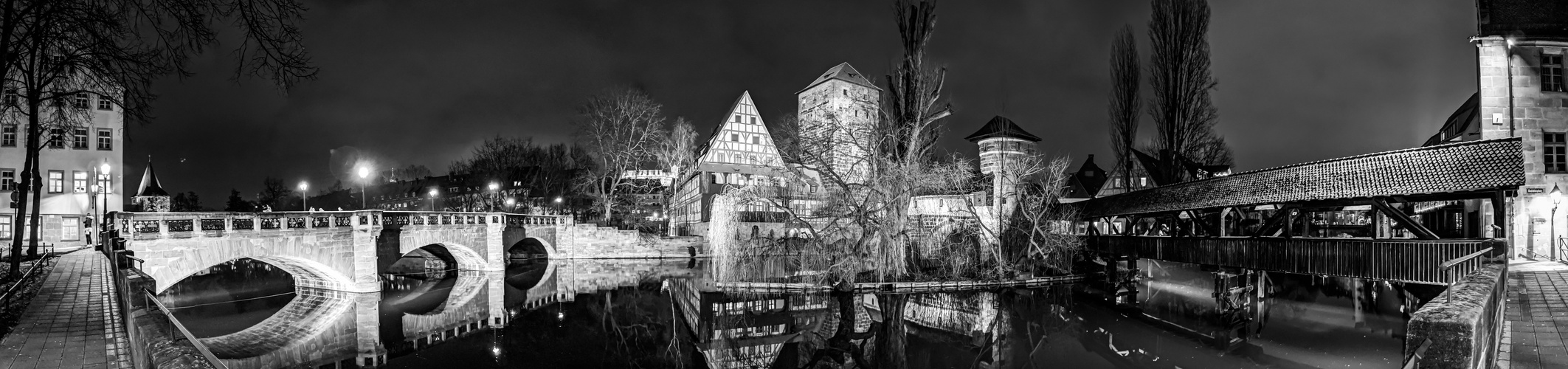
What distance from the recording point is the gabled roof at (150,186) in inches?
1629

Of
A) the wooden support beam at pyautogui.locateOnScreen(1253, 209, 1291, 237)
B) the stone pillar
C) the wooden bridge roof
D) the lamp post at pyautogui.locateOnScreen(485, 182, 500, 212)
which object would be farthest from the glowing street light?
the lamp post at pyautogui.locateOnScreen(485, 182, 500, 212)

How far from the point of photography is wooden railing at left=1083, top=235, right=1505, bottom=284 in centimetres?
1270

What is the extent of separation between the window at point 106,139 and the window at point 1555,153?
47536 mm

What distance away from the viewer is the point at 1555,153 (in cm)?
1750

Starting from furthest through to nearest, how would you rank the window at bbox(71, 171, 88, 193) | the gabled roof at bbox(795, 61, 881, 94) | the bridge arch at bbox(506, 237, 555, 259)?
the gabled roof at bbox(795, 61, 881, 94) → the bridge arch at bbox(506, 237, 555, 259) → the window at bbox(71, 171, 88, 193)

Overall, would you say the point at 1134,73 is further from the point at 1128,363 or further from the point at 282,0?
the point at 282,0

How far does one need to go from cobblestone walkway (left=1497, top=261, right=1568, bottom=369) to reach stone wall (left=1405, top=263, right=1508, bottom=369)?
1.01 ft

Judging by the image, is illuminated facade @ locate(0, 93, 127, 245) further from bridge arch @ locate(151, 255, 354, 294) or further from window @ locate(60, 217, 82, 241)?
bridge arch @ locate(151, 255, 354, 294)

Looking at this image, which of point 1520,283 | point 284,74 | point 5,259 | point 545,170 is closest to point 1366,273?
point 1520,283

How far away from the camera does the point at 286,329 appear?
16.5 m

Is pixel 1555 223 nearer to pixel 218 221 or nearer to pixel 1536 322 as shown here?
pixel 1536 322

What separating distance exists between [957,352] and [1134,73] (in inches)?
1058

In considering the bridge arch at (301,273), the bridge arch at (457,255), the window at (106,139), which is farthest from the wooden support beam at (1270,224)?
the window at (106,139)

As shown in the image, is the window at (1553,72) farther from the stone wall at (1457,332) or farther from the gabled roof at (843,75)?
the gabled roof at (843,75)
